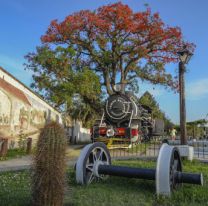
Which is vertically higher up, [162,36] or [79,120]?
[162,36]

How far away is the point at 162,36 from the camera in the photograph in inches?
899

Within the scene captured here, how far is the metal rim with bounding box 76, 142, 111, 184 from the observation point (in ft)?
21.0

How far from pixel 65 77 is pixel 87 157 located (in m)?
16.2

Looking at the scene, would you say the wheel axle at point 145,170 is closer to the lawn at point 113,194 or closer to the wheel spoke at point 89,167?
the wheel spoke at point 89,167

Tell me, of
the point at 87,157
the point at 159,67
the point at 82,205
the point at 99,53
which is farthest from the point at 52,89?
the point at 82,205

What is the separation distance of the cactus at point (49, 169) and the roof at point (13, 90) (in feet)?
40.2

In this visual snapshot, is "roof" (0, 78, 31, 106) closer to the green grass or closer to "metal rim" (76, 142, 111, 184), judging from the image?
the green grass

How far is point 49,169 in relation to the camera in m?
4.49

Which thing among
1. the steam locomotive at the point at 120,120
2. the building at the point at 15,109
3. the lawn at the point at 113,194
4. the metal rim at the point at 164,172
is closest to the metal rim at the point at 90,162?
the lawn at the point at 113,194

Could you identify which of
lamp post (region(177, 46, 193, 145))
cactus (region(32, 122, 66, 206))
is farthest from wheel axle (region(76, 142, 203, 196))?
lamp post (region(177, 46, 193, 145))

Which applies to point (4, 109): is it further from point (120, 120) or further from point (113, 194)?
point (113, 194)

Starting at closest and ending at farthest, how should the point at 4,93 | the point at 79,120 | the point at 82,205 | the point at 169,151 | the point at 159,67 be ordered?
the point at 82,205 < the point at 169,151 < the point at 4,93 < the point at 159,67 < the point at 79,120

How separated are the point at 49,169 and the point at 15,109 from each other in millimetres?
13306

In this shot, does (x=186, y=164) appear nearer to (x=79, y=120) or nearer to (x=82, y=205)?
(x=82, y=205)
